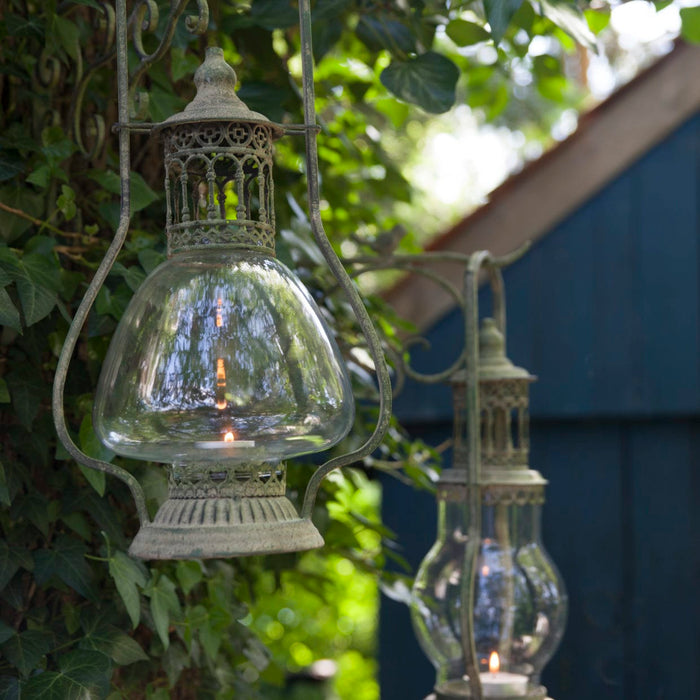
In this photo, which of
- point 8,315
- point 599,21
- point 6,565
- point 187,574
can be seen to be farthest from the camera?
point 599,21

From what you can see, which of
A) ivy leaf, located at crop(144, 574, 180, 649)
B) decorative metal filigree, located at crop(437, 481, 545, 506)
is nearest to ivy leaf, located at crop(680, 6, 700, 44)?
decorative metal filigree, located at crop(437, 481, 545, 506)

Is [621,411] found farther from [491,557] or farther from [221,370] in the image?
[221,370]

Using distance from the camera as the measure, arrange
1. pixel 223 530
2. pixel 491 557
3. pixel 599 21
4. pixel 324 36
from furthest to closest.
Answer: pixel 599 21 → pixel 324 36 → pixel 491 557 → pixel 223 530

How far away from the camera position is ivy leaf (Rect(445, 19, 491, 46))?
136 centimetres

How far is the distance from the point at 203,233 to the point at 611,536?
6.20ft

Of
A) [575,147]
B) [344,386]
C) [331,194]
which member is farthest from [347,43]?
[344,386]

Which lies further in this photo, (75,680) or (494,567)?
(494,567)

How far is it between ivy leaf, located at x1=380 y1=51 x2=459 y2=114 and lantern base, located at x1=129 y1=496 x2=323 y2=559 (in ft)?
2.20

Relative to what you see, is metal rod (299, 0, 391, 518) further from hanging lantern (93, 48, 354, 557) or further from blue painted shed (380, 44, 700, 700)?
blue painted shed (380, 44, 700, 700)

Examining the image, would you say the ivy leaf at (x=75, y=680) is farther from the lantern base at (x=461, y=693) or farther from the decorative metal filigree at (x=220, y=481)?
the lantern base at (x=461, y=693)

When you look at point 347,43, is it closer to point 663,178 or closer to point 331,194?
point 331,194

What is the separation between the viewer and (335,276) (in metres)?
0.78

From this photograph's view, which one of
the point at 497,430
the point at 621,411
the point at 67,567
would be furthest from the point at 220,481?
the point at 621,411

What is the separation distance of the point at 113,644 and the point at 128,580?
0.08 metres
